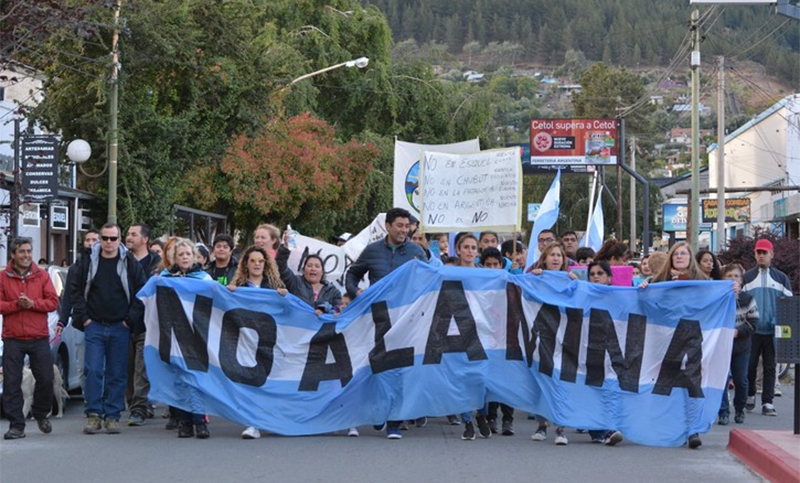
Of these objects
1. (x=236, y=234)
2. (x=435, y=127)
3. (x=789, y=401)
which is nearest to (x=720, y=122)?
(x=435, y=127)

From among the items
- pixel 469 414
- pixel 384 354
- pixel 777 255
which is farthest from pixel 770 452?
pixel 777 255

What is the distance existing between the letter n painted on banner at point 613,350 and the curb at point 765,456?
1050 millimetres

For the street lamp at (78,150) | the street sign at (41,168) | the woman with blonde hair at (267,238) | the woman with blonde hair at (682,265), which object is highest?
the street lamp at (78,150)

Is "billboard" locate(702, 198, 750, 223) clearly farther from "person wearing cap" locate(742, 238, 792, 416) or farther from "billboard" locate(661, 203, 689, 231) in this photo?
"person wearing cap" locate(742, 238, 792, 416)

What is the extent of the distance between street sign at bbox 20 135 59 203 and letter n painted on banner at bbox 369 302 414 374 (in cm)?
1115

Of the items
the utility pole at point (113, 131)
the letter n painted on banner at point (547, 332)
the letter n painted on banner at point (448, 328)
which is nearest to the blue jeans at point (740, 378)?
the letter n painted on banner at point (547, 332)

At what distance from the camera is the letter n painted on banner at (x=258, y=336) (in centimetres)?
1207

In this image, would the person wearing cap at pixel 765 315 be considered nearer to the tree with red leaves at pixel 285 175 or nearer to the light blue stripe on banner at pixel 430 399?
the light blue stripe on banner at pixel 430 399

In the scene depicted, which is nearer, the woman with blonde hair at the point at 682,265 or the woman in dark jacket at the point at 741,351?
the woman with blonde hair at the point at 682,265

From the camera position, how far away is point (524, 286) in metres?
12.1

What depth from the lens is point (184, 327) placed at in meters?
12.1

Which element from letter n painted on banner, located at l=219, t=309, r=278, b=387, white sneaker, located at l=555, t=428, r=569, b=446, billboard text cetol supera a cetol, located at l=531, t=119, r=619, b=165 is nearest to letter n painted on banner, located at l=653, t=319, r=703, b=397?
white sneaker, located at l=555, t=428, r=569, b=446

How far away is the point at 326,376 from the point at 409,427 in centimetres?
111

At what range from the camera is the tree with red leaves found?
35969mm
